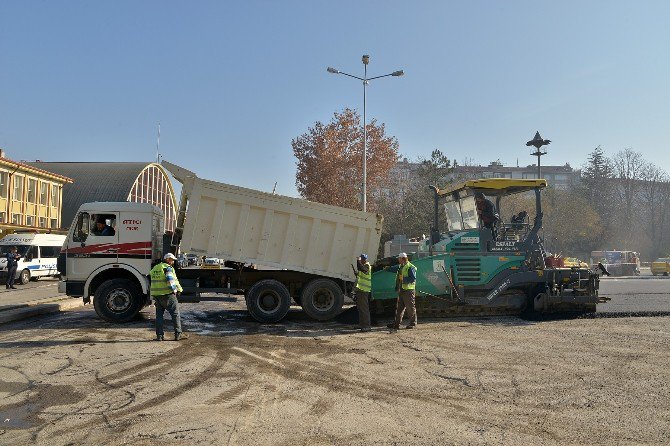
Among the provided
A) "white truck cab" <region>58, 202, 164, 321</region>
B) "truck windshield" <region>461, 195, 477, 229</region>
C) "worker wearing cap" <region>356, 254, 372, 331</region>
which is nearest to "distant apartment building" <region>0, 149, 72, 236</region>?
"white truck cab" <region>58, 202, 164, 321</region>

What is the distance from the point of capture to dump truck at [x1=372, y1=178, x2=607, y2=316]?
1184cm

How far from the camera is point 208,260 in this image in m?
11.5

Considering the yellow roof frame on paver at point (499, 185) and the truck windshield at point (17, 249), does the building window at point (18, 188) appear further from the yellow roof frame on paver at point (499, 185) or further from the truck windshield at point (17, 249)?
the yellow roof frame on paver at point (499, 185)

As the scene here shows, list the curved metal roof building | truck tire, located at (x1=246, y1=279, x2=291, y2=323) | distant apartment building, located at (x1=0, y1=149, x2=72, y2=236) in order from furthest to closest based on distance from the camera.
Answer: the curved metal roof building < distant apartment building, located at (x1=0, y1=149, x2=72, y2=236) < truck tire, located at (x1=246, y1=279, x2=291, y2=323)

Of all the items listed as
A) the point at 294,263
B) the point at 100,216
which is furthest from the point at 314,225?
the point at 100,216

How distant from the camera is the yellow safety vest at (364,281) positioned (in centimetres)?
1108

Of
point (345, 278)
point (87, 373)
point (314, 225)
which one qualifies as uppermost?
point (314, 225)

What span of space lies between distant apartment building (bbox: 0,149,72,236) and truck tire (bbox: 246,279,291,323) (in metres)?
26.0

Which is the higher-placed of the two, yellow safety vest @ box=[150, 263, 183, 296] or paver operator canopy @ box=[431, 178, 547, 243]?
paver operator canopy @ box=[431, 178, 547, 243]

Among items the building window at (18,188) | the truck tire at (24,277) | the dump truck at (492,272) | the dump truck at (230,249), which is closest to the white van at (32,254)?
the truck tire at (24,277)

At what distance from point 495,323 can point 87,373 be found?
8.21m

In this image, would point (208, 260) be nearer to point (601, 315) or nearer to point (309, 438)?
point (309, 438)

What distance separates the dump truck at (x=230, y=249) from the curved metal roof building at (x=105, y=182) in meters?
41.7

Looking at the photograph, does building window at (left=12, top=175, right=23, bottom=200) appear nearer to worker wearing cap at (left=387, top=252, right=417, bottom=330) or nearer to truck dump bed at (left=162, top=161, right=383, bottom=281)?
truck dump bed at (left=162, top=161, right=383, bottom=281)
